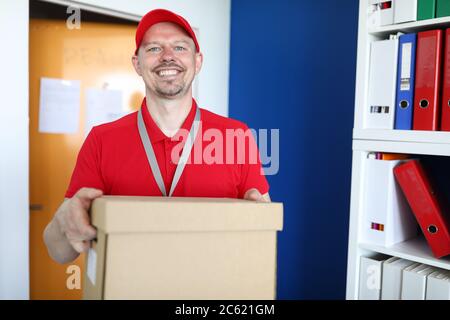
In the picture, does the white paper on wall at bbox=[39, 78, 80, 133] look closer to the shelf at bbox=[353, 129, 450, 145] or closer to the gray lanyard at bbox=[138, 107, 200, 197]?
the gray lanyard at bbox=[138, 107, 200, 197]

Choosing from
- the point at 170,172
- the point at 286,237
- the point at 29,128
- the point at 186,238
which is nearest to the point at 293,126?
the point at 286,237

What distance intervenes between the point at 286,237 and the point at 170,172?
4.21ft

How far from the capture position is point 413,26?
1.38 m

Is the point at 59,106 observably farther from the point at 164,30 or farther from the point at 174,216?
the point at 174,216

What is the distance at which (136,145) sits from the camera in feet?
4.14

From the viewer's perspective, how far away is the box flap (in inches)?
28.5

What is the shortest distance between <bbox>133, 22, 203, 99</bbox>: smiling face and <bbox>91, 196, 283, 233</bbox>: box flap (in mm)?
577

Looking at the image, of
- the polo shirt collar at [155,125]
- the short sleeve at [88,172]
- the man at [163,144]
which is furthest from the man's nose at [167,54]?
the short sleeve at [88,172]

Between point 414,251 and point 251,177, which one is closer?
point 251,177

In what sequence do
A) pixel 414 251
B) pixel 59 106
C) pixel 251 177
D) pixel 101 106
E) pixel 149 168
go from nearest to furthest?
pixel 149 168
pixel 251 177
pixel 414 251
pixel 59 106
pixel 101 106

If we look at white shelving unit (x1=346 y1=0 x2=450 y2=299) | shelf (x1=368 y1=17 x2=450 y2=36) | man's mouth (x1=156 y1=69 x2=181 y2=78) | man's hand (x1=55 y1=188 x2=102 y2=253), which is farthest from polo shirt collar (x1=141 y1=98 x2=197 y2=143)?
shelf (x1=368 y1=17 x2=450 y2=36)

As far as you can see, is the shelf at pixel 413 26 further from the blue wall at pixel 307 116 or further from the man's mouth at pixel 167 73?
the man's mouth at pixel 167 73

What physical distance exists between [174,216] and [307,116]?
158 cm

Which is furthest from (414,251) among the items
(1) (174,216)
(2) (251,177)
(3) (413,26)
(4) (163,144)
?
(1) (174,216)
